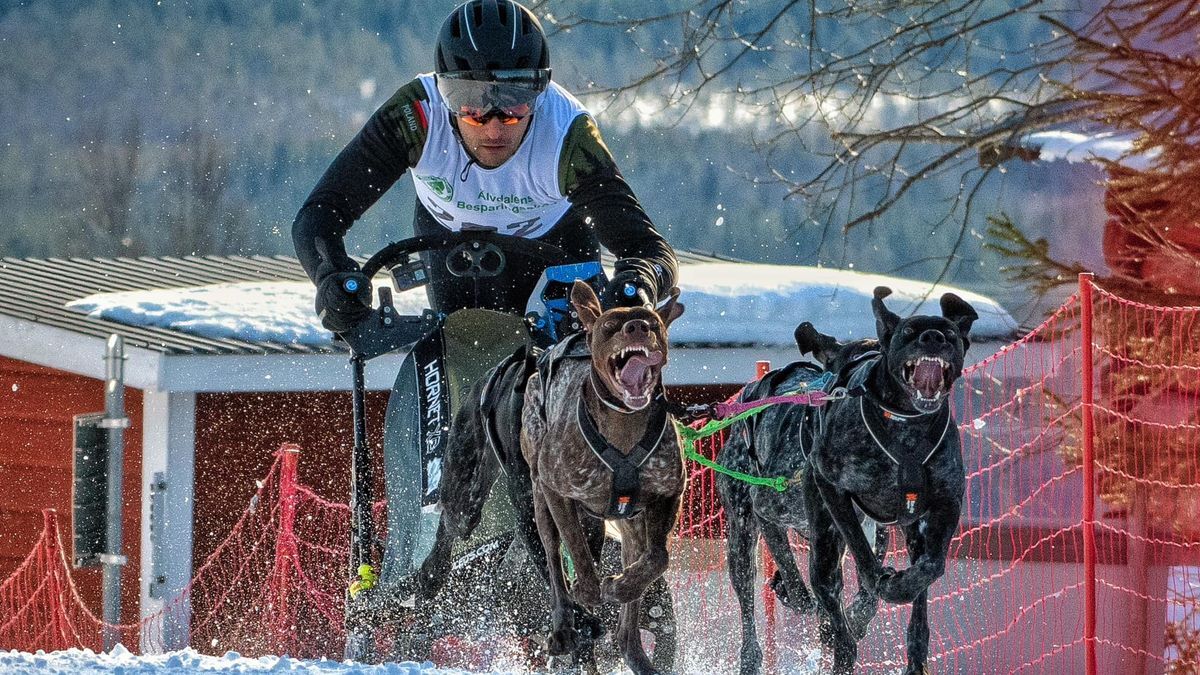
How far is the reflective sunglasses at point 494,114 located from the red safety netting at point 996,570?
128 inches

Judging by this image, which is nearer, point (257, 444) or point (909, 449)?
point (909, 449)

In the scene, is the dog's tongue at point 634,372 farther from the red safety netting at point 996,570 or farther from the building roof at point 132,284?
the building roof at point 132,284

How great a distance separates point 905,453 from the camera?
5.14m

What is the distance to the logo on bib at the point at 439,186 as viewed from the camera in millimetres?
5848

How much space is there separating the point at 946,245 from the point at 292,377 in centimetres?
3498

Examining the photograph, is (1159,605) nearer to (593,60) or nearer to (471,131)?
(471,131)

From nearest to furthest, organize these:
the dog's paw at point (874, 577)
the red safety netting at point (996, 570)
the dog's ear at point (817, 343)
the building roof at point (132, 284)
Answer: the dog's paw at point (874, 577), the dog's ear at point (817, 343), the red safety netting at point (996, 570), the building roof at point (132, 284)

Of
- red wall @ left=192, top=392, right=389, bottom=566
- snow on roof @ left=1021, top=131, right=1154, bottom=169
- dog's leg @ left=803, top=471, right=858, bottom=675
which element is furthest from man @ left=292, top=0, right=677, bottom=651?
red wall @ left=192, top=392, right=389, bottom=566

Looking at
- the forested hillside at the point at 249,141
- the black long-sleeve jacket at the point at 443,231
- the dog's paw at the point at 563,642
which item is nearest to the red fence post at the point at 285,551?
the black long-sleeve jacket at the point at 443,231

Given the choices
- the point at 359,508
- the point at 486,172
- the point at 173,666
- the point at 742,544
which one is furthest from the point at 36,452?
the point at 486,172

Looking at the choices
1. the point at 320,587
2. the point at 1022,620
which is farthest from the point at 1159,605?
the point at 320,587

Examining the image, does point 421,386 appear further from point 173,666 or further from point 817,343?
point 817,343

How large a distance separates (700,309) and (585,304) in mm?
8220

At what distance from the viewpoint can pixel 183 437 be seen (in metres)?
12.3
